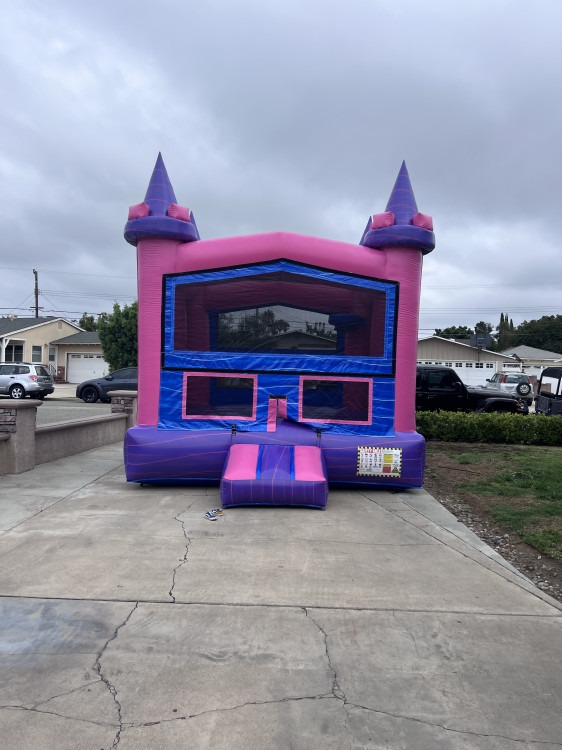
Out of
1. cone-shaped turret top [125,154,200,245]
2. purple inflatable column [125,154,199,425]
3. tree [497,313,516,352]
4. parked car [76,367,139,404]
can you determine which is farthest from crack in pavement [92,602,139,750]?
tree [497,313,516,352]

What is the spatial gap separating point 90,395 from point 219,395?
1595 cm

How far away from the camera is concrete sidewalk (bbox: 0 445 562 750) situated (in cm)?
252

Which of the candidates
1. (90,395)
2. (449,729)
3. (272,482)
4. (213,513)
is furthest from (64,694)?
(90,395)

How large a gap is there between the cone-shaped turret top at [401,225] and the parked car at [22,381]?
1953 cm

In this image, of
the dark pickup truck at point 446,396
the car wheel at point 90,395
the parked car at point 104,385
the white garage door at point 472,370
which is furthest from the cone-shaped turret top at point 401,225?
the white garage door at point 472,370

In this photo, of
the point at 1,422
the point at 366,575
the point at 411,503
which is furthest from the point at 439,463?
the point at 1,422

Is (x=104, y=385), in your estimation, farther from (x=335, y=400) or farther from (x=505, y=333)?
(x=505, y=333)

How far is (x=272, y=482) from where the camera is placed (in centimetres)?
638

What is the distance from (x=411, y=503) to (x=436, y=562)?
2225 mm

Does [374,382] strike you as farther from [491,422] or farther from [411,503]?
[491,422]

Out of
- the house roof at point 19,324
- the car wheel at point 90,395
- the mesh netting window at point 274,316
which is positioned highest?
the house roof at point 19,324

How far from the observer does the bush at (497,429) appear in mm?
13047

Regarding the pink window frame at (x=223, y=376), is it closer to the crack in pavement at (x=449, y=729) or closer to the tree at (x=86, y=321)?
the crack in pavement at (x=449, y=729)

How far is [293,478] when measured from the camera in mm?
6445
